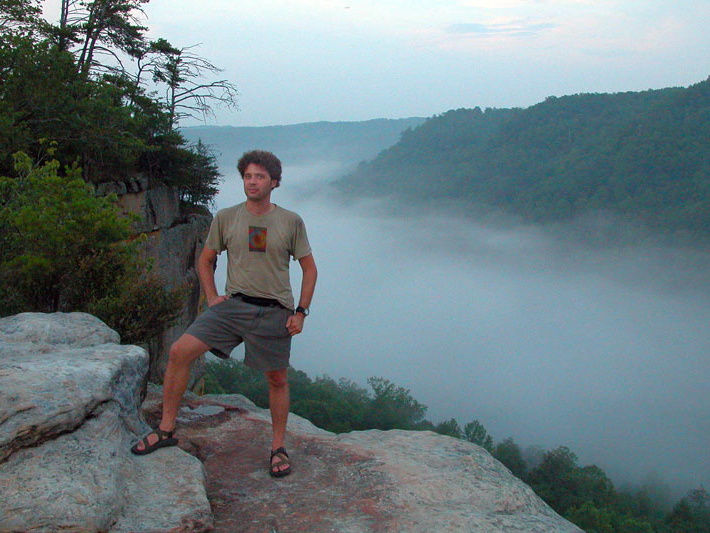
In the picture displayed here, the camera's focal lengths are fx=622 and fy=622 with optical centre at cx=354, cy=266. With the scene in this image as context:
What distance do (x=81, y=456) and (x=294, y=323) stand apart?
1.43m

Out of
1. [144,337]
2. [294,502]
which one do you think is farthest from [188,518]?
[144,337]

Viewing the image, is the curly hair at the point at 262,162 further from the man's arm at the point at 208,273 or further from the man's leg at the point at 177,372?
the man's leg at the point at 177,372

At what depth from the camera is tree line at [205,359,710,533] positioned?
3466 centimetres

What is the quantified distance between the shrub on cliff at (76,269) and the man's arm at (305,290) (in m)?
2.38

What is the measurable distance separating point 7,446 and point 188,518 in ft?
3.27

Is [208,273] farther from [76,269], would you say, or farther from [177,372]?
[76,269]

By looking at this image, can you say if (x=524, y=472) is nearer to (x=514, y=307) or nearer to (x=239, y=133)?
(x=514, y=307)

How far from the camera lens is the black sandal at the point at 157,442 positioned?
3.89m

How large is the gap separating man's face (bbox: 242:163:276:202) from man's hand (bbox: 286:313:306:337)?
A: 0.79m

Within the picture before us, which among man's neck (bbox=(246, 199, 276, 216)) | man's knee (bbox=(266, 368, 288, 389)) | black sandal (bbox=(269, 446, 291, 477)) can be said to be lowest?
black sandal (bbox=(269, 446, 291, 477))

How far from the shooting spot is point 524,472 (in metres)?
44.3

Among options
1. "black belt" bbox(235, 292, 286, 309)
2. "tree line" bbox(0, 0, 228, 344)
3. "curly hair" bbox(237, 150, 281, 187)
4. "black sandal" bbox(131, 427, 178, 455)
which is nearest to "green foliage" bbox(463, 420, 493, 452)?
"tree line" bbox(0, 0, 228, 344)

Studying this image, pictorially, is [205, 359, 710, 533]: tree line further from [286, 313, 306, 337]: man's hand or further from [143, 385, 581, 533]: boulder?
[286, 313, 306, 337]: man's hand

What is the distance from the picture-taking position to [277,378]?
417cm
